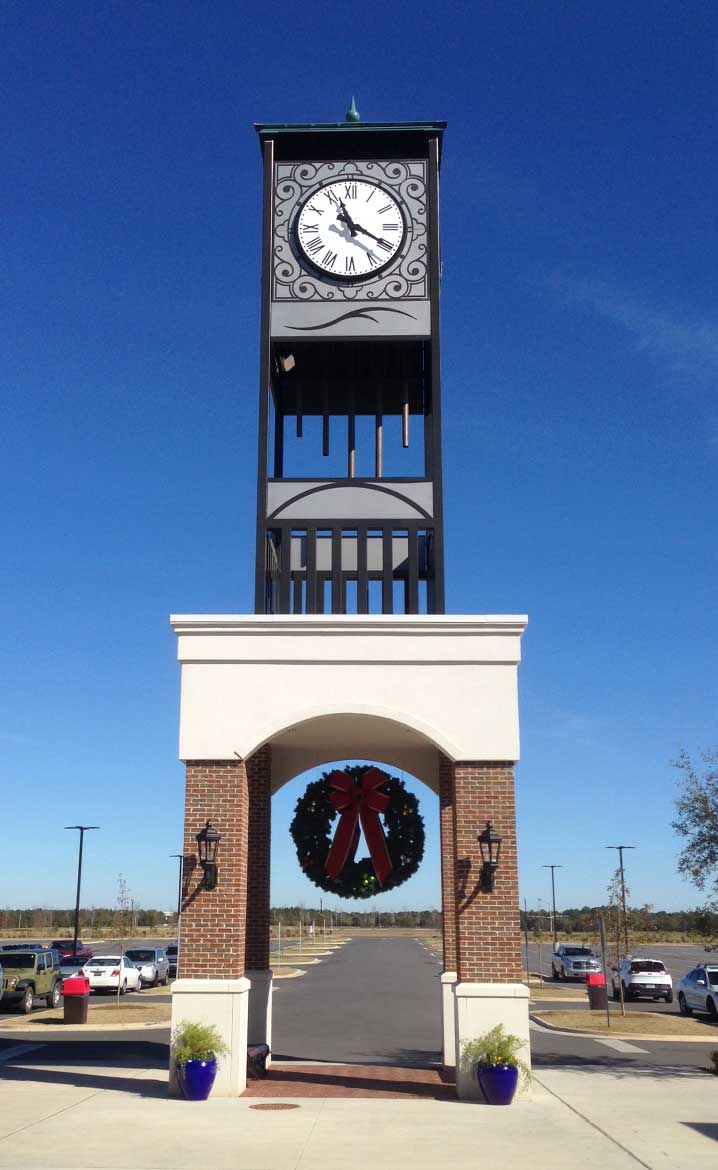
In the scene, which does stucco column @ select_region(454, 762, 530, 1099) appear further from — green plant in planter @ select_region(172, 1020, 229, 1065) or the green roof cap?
the green roof cap

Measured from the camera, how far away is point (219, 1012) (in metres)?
14.4

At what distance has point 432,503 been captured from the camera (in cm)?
1733

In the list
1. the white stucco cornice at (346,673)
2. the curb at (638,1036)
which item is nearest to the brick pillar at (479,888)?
the white stucco cornice at (346,673)

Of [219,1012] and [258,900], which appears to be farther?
[258,900]

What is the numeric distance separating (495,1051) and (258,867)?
17.0 ft

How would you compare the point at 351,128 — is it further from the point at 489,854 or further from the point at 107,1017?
the point at 107,1017

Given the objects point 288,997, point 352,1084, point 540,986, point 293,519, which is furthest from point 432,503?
point 540,986

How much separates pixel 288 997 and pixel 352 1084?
66.1 ft

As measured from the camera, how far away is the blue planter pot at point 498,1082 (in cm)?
1390

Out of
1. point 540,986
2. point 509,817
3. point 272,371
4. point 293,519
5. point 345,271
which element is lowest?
point 540,986

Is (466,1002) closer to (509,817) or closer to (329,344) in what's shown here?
(509,817)

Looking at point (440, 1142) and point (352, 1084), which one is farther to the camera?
point (352, 1084)

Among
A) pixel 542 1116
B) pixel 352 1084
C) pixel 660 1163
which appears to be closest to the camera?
pixel 660 1163

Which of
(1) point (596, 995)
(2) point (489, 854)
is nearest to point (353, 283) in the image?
(2) point (489, 854)
